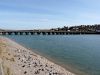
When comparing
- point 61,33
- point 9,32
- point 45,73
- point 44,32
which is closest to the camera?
point 45,73

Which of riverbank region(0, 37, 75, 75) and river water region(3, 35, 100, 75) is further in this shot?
river water region(3, 35, 100, 75)

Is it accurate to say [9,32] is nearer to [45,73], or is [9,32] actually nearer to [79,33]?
[79,33]

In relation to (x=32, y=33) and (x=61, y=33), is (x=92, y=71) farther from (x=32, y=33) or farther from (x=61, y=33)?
(x=61, y=33)

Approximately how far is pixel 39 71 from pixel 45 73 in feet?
2.23

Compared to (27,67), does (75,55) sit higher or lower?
lower

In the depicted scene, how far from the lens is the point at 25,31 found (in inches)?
6491

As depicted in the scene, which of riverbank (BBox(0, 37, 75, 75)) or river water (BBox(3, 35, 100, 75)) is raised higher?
riverbank (BBox(0, 37, 75, 75))

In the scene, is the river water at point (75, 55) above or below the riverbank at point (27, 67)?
below

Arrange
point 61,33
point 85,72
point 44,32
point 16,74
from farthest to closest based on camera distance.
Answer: point 61,33, point 44,32, point 85,72, point 16,74

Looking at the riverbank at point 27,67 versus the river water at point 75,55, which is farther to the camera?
the river water at point 75,55

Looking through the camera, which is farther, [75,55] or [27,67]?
[75,55]

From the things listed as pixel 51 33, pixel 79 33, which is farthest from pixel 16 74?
pixel 79 33

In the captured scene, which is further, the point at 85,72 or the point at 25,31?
the point at 25,31

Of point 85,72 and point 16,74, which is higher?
point 16,74
